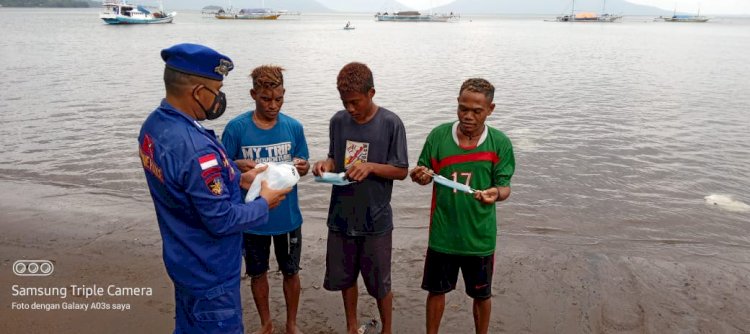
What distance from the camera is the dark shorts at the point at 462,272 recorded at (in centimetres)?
348

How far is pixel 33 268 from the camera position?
5.00 m

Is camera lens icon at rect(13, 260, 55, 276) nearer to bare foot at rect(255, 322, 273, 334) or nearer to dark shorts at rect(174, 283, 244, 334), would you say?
bare foot at rect(255, 322, 273, 334)

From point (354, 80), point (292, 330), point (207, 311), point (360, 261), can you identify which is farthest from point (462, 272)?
point (207, 311)

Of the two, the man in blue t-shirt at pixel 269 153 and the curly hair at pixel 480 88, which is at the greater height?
the curly hair at pixel 480 88

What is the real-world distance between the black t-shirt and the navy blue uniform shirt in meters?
1.12

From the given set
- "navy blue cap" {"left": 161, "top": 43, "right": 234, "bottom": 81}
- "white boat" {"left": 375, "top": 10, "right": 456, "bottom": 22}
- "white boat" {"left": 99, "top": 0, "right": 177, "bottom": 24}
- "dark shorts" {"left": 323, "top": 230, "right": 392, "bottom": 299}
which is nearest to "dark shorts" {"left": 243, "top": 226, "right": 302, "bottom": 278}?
"dark shorts" {"left": 323, "top": 230, "right": 392, "bottom": 299}

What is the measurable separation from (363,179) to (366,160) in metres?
0.16

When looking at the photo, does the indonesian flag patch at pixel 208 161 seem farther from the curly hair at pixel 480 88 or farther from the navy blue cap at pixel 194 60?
the curly hair at pixel 480 88

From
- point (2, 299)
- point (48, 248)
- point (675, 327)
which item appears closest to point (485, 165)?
point (675, 327)

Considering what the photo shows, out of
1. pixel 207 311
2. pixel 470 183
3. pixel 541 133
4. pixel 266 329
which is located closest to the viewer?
pixel 207 311

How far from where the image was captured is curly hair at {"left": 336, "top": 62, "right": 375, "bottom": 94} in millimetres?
3268

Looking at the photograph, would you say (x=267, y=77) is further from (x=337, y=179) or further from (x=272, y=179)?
(x=272, y=179)

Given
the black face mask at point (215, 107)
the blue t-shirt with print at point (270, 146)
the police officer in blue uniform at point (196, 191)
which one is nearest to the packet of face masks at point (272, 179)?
the police officer in blue uniform at point (196, 191)

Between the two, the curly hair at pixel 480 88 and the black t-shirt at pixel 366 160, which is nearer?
the curly hair at pixel 480 88
